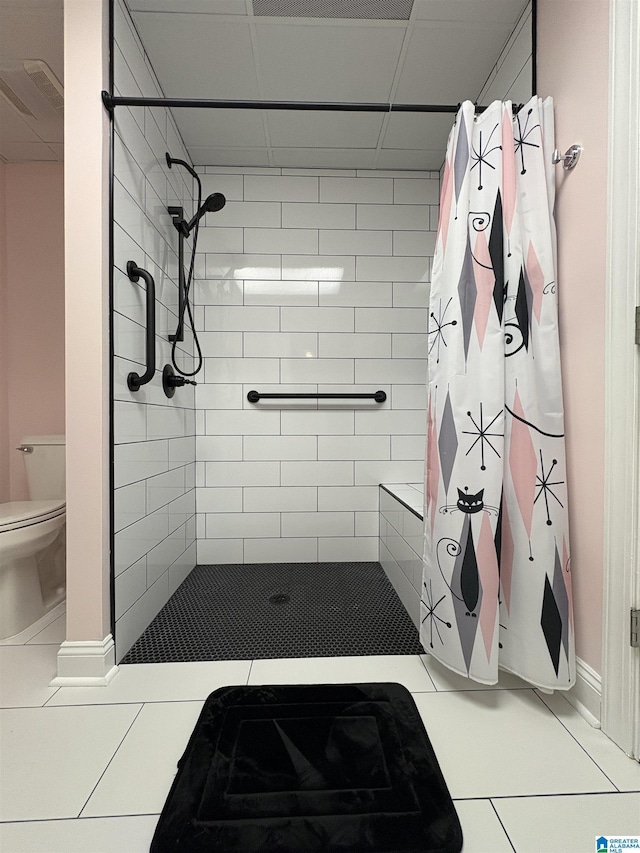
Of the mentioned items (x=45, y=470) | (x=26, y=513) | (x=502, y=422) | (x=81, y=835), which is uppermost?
(x=502, y=422)

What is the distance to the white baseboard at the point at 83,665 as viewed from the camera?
4.57 ft

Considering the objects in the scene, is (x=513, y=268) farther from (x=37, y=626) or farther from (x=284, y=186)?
(x=37, y=626)

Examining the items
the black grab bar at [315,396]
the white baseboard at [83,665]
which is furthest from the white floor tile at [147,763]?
the black grab bar at [315,396]

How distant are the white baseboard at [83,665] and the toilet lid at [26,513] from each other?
0.56 metres

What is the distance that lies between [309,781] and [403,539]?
115 cm

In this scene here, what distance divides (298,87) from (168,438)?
1.62 metres

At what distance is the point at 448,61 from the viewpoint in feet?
5.99

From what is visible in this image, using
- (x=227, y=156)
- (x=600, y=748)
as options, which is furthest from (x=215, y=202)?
(x=600, y=748)

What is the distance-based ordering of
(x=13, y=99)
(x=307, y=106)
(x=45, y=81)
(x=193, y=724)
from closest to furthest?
(x=193, y=724)
(x=307, y=106)
(x=45, y=81)
(x=13, y=99)

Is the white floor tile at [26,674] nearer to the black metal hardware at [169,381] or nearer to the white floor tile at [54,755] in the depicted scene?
the white floor tile at [54,755]

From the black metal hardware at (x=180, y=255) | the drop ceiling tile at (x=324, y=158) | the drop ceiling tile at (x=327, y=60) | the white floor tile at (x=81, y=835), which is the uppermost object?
the drop ceiling tile at (x=327, y=60)

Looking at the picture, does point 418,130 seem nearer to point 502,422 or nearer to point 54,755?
point 502,422

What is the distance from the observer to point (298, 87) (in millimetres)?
1970

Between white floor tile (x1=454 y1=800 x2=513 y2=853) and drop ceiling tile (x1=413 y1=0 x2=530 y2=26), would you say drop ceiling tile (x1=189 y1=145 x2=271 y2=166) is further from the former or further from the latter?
white floor tile (x1=454 y1=800 x2=513 y2=853)
